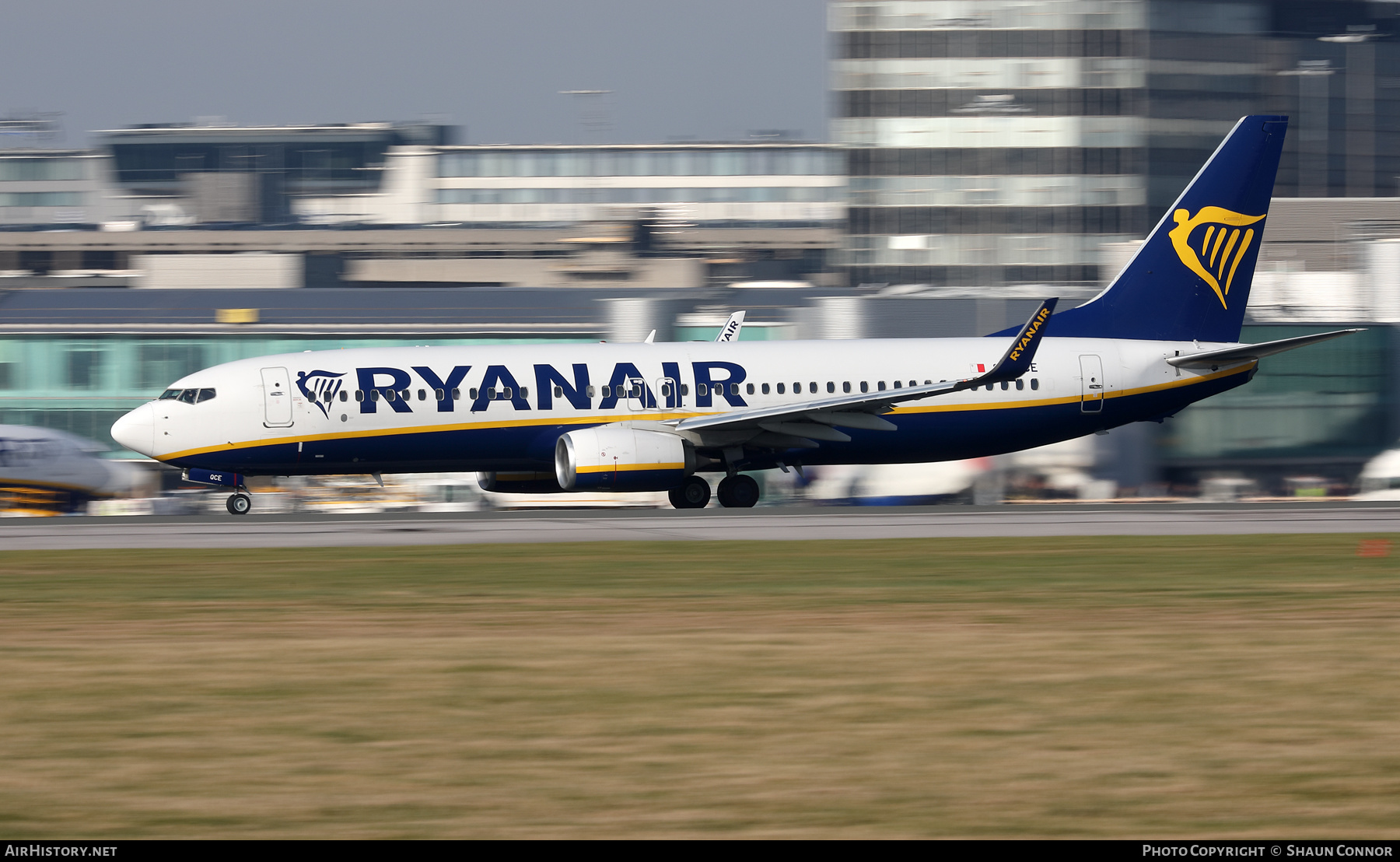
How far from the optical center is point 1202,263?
126 ft

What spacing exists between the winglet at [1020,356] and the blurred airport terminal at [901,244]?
834 centimetres

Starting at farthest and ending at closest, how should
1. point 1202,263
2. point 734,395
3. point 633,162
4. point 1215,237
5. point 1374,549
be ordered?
point 633,162 < point 1215,237 < point 1202,263 < point 734,395 < point 1374,549

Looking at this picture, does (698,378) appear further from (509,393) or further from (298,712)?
(298,712)

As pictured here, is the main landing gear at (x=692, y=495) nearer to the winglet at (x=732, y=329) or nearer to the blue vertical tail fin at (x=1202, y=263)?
the winglet at (x=732, y=329)

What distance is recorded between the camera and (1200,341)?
3831 centimetres

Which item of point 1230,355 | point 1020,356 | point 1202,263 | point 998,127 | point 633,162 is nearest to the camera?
point 1020,356

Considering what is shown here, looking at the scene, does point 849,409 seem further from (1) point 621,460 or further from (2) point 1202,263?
(2) point 1202,263

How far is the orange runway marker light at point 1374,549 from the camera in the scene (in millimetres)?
24234

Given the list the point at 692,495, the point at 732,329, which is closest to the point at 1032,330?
the point at 692,495

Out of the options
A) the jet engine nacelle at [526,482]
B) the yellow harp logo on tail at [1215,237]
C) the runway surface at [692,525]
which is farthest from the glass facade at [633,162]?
the runway surface at [692,525]

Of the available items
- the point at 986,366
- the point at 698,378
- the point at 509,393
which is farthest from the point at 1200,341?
the point at 509,393

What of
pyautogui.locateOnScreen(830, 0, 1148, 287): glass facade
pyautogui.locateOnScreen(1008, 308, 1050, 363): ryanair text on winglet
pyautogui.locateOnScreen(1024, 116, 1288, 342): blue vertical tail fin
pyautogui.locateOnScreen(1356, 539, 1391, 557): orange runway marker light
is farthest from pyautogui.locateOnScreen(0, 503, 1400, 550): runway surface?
pyautogui.locateOnScreen(830, 0, 1148, 287): glass facade

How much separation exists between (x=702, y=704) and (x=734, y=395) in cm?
2286

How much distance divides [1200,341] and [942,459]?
6890 mm
